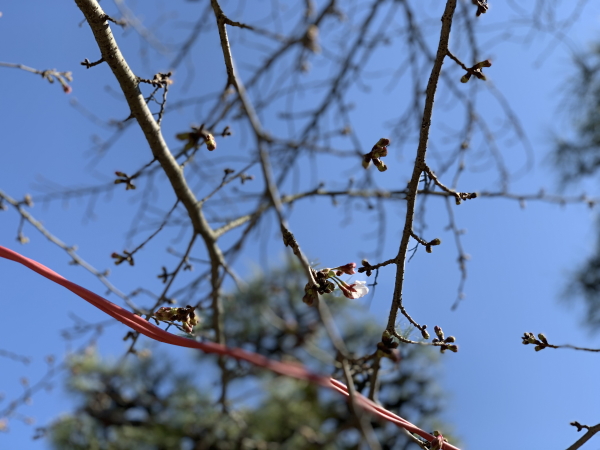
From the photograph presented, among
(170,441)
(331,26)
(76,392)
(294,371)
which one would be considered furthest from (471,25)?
(76,392)

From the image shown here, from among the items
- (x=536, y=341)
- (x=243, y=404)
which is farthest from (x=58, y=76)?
(x=243, y=404)

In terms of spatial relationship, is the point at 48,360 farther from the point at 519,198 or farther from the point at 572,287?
the point at 572,287

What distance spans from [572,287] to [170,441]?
7.51ft

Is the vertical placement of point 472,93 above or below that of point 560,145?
below

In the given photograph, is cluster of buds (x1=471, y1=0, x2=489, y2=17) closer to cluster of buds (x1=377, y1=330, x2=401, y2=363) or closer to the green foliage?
cluster of buds (x1=377, y1=330, x2=401, y2=363)

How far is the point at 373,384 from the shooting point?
61 centimetres

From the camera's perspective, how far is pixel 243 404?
2221mm

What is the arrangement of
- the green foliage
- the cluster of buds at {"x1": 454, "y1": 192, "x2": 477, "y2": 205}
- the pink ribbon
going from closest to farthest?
the pink ribbon → the cluster of buds at {"x1": 454, "y1": 192, "x2": 477, "y2": 205} → the green foliage

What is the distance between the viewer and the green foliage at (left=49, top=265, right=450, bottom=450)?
2383 mm

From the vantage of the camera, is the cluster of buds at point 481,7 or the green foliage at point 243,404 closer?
the cluster of buds at point 481,7

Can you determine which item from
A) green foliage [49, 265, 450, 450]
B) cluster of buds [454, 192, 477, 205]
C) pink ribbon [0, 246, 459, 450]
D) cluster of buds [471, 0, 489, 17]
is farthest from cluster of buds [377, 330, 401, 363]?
green foliage [49, 265, 450, 450]

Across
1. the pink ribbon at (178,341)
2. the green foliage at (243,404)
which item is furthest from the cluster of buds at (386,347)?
the green foliage at (243,404)

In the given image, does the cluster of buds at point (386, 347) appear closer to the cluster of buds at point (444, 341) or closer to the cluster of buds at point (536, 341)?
the cluster of buds at point (444, 341)

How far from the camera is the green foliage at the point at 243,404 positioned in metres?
2.38
